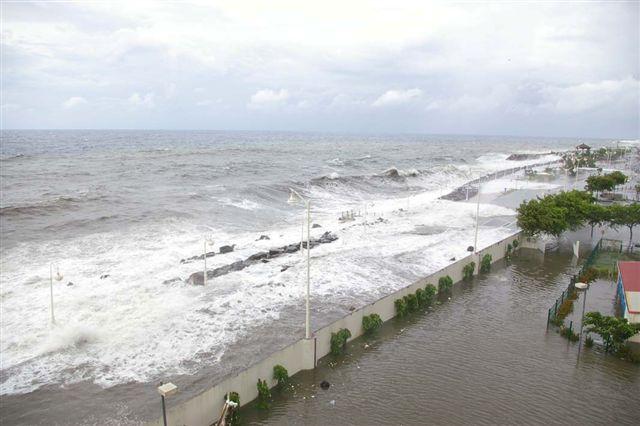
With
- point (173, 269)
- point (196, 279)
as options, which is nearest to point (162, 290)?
point (196, 279)

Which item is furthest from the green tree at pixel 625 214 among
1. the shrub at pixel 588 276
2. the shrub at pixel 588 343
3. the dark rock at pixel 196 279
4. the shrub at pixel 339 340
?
the dark rock at pixel 196 279

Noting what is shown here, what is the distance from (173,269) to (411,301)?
14.1m

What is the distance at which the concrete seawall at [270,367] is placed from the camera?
1279 cm

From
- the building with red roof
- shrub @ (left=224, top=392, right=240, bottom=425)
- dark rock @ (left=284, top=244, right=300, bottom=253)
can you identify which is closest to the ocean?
dark rock @ (left=284, top=244, right=300, bottom=253)

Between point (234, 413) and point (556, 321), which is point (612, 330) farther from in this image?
point (234, 413)

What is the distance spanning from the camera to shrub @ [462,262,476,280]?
26.4m

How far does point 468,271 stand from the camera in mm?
26516

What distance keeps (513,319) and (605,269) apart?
973cm

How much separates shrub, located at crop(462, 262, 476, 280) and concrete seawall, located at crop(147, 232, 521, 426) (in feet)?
10.6

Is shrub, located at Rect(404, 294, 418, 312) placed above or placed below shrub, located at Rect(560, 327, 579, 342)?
above

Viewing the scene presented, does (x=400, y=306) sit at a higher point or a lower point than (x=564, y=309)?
higher

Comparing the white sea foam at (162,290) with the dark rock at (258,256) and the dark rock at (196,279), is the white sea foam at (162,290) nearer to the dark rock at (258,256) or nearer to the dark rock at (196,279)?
the dark rock at (196,279)

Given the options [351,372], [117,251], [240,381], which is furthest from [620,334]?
[117,251]

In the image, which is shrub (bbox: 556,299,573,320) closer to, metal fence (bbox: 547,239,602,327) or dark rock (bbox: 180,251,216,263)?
metal fence (bbox: 547,239,602,327)
